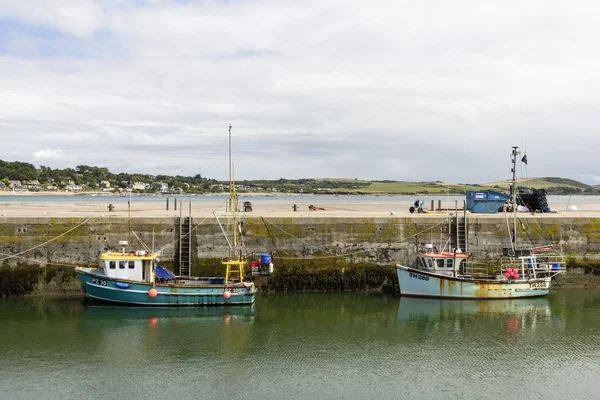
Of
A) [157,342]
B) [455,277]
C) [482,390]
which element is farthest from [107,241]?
[482,390]

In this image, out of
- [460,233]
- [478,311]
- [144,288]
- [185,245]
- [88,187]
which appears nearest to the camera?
[144,288]

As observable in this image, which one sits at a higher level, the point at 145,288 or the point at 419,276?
the point at 419,276

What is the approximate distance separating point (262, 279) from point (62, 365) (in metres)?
10.7

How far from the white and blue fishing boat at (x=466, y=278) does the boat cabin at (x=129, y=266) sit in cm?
1046

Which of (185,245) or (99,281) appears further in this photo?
(185,245)

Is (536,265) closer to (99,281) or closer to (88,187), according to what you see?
(99,281)

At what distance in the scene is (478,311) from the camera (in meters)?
23.4

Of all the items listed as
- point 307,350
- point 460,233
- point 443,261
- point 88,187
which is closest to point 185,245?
point 307,350

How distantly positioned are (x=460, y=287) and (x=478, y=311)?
187cm

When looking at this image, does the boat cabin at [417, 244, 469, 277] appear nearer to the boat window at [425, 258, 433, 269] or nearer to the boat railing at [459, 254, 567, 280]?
the boat window at [425, 258, 433, 269]

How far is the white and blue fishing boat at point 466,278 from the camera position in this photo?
82.3 ft

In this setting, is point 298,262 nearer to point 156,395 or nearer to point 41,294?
point 41,294

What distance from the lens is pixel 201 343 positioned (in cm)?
1873

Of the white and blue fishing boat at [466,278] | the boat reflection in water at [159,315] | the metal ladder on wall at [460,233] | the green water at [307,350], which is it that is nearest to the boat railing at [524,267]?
the white and blue fishing boat at [466,278]
